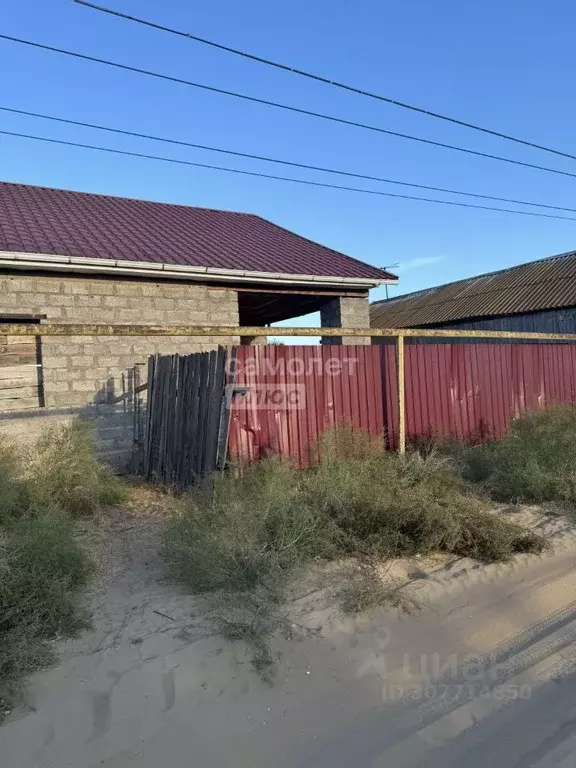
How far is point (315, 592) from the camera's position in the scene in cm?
342

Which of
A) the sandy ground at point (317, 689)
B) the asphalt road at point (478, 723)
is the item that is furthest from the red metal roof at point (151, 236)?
the asphalt road at point (478, 723)

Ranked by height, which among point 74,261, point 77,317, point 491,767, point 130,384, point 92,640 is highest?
point 74,261

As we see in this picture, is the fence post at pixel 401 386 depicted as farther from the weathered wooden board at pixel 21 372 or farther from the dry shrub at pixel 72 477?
the weathered wooden board at pixel 21 372

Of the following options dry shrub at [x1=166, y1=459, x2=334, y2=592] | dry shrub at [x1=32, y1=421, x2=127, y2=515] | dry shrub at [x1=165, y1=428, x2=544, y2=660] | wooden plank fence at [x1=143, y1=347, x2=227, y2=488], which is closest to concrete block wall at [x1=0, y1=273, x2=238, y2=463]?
wooden plank fence at [x1=143, y1=347, x2=227, y2=488]

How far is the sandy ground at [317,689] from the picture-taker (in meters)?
2.26

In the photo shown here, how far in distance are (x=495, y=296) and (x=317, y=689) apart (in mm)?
17605

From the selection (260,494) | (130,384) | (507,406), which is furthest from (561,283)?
(260,494)

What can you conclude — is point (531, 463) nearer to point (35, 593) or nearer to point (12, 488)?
point (35, 593)

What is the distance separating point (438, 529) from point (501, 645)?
1.03m

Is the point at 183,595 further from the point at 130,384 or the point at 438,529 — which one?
the point at 130,384

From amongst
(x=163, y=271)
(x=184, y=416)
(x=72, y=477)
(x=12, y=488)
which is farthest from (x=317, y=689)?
(x=163, y=271)

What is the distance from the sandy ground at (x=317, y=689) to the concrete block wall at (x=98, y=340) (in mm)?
4049

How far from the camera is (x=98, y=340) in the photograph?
742cm

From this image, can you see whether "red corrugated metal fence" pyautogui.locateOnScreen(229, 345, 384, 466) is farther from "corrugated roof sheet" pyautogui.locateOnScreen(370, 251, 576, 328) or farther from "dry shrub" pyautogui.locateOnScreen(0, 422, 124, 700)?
"corrugated roof sheet" pyautogui.locateOnScreen(370, 251, 576, 328)
